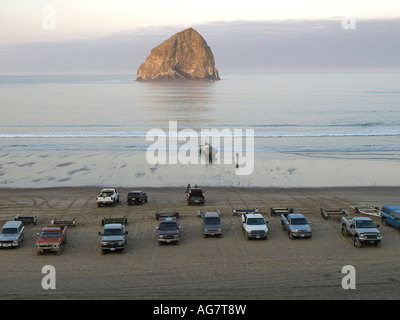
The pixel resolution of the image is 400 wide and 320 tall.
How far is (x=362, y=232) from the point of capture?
25375 mm

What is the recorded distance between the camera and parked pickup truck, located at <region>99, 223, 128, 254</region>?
2462 centimetres

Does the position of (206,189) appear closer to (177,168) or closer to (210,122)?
(177,168)

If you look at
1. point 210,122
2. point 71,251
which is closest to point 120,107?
point 210,122

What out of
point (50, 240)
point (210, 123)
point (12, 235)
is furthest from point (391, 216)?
point (210, 123)

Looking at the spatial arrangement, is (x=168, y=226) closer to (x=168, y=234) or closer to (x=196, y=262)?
(x=168, y=234)

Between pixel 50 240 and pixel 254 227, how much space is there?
11075 mm

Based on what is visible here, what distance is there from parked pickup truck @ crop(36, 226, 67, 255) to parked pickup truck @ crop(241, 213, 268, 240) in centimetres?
1016

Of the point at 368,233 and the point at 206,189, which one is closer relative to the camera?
the point at 368,233

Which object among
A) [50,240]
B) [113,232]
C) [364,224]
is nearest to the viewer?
[50,240]

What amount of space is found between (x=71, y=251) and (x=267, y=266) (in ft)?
34.0

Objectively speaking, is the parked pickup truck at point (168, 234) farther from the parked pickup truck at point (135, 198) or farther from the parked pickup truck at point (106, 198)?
the parked pickup truck at point (106, 198)

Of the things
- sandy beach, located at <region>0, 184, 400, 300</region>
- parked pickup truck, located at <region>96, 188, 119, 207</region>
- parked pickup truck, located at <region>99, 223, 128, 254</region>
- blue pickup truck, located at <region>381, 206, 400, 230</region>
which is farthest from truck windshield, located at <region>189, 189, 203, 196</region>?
blue pickup truck, located at <region>381, 206, 400, 230</region>

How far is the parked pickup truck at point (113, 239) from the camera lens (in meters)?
24.6
